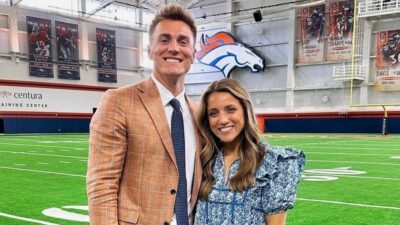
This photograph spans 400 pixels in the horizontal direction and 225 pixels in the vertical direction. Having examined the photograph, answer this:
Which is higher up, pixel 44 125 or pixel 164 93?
pixel 164 93

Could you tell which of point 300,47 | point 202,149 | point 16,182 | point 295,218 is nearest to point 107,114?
point 202,149

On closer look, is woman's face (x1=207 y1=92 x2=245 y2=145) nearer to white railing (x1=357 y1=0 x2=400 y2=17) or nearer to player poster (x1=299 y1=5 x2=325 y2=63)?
white railing (x1=357 y1=0 x2=400 y2=17)

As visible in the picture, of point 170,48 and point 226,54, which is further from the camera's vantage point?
point 226,54

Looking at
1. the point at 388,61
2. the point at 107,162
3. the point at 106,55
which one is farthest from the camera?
the point at 106,55

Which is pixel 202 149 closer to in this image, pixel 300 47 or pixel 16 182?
pixel 16 182

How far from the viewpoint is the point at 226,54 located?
26.4 m

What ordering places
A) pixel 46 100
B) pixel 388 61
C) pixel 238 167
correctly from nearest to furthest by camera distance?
1. pixel 238 167
2. pixel 388 61
3. pixel 46 100

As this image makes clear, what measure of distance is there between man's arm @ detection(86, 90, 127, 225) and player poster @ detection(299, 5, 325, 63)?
22468mm

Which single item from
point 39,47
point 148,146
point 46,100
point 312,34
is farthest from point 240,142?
point 46,100

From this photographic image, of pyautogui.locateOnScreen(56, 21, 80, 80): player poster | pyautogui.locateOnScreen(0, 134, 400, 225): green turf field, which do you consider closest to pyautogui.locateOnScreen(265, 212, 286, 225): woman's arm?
pyautogui.locateOnScreen(0, 134, 400, 225): green turf field

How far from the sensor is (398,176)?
6.60 m

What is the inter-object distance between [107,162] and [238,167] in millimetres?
561

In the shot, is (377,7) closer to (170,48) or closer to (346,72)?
(346,72)

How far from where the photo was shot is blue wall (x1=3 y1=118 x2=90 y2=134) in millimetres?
23094
